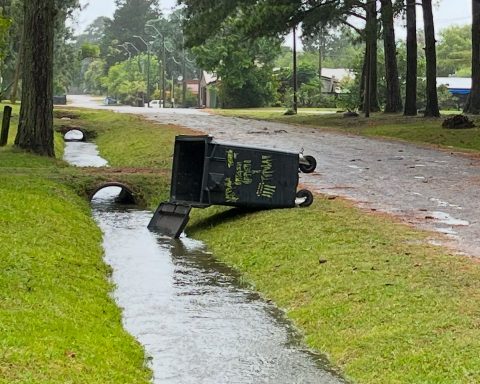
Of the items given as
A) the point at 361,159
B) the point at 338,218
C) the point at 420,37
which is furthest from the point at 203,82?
the point at 338,218

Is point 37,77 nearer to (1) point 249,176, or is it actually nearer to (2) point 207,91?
(1) point 249,176

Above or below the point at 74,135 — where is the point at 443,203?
below

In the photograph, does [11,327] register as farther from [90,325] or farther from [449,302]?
[449,302]

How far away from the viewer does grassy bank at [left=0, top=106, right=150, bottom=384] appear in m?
6.46

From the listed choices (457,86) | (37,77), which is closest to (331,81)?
(457,86)

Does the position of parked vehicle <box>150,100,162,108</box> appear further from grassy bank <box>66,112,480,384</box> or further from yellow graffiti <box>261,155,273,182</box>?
grassy bank <box>66,112,480,384</box>

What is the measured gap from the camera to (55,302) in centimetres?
872

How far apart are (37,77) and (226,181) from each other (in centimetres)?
1001

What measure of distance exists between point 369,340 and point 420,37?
13460 cm

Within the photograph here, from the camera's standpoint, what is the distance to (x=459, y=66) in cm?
12194

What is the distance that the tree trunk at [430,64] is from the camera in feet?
119

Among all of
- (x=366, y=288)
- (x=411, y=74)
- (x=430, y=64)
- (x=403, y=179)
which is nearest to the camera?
(x=366, y=288)

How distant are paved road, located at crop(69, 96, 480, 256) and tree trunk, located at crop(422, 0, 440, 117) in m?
7.51

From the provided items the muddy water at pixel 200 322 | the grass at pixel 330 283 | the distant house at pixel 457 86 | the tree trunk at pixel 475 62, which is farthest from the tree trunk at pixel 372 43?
the distant house at pixel 457 86
